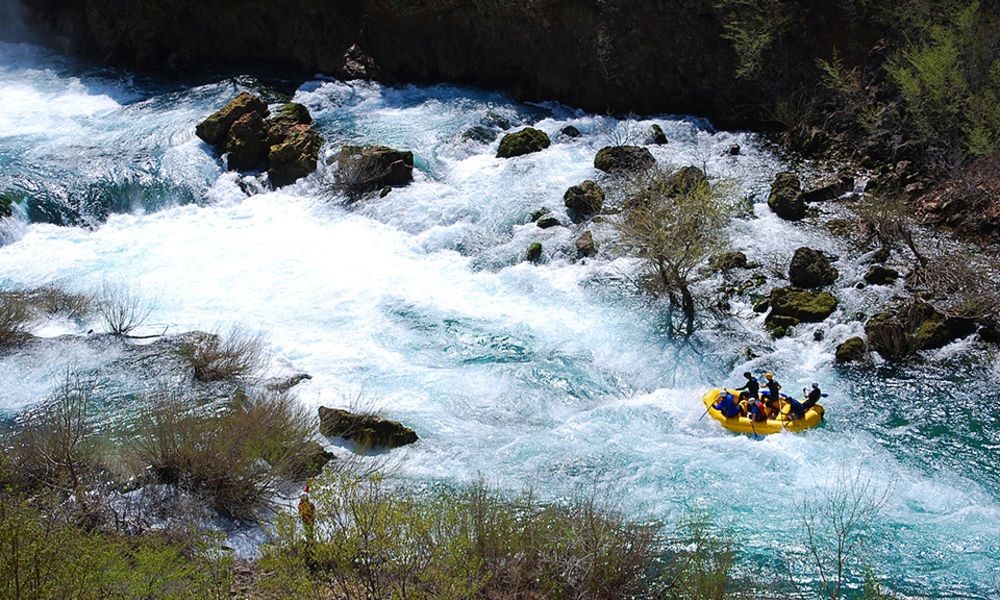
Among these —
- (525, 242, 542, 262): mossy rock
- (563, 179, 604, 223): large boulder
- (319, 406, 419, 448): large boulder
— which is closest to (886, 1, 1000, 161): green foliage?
(563, 179, 604, 223): large boulder

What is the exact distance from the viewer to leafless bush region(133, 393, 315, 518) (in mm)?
11469

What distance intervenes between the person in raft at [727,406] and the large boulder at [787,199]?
696 centimetres

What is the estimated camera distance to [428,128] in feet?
84.2

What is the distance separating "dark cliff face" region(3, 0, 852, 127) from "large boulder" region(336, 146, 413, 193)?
5.90 m

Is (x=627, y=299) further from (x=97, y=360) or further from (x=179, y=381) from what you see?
(x=97, y=360)

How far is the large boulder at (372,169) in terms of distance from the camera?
74.5 feet

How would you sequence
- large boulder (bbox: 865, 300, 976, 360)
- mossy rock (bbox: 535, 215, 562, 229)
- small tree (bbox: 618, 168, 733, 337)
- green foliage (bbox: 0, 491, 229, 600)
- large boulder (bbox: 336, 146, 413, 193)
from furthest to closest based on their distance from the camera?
large boulder (bbox: 336, 146, 413, 193), mossy rock (bbox: 535, 215, 562, 229), small tree (bbox: 618, 168, 733, 337), large boulder (bbox: 865, 300, 976, 360), green foliage (bbox: 0, 491, 229, 600)

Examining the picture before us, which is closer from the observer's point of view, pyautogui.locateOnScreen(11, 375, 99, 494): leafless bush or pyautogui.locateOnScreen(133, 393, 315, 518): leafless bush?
pyautogui.locateOnScreen(11, 375, 99, 494): leafless bush

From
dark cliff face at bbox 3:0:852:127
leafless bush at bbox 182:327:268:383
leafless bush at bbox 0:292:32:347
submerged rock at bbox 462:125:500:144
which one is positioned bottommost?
leafless bush at bbox 0:292:32:347

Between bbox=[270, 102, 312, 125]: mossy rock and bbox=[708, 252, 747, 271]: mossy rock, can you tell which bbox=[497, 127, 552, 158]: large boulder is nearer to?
bbox=[270, 102, 312, 125]: mossy rock

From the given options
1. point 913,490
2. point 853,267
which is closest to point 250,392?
point 913,490

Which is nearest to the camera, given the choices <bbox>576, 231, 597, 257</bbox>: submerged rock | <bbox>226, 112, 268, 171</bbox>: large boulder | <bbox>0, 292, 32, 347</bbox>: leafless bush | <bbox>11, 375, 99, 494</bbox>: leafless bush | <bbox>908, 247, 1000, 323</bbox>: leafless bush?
<bbox>11, 375, 99, 494</bbox>: leafless bush

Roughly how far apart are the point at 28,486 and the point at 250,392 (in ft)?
12.8

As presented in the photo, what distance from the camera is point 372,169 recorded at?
22.8m
